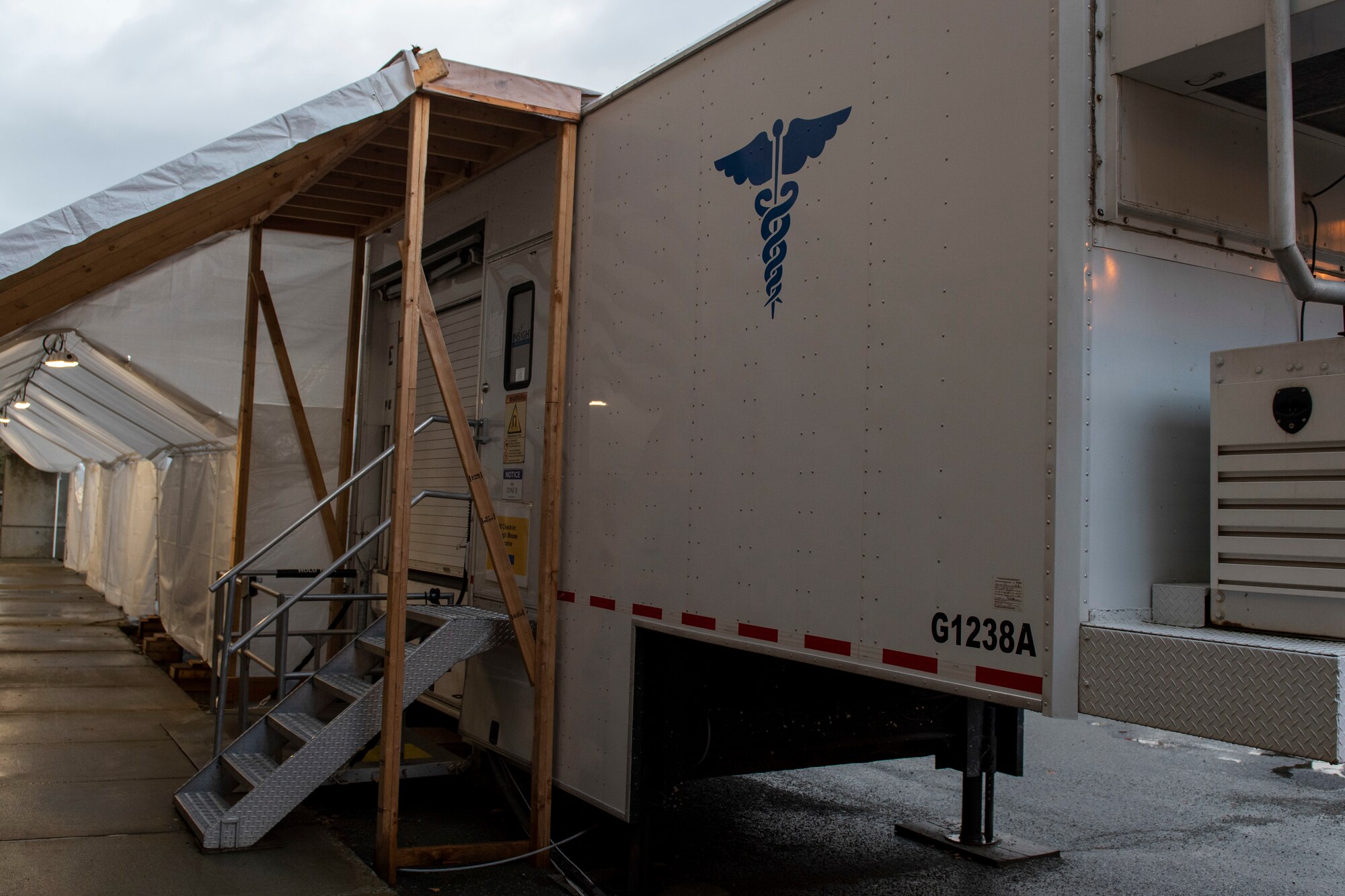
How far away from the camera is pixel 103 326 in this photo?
8219 millimetres

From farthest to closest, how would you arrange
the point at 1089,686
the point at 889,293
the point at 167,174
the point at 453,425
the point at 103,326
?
the point at 103,326 < the point at 453,425 < the point at 167,174 < the point at 889,293 < the point at 1089,686

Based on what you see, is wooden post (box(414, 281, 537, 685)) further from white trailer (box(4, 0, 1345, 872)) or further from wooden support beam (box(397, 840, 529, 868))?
wooden support beam (box(397, 840, 529, 868))

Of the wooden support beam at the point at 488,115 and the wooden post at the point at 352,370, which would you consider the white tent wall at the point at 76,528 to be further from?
the wooden support beam at the point at 488,115

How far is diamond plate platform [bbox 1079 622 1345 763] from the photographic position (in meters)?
2.41

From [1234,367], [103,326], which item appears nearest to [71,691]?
[103,326]

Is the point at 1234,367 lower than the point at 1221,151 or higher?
lower

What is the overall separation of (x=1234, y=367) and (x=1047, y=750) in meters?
6.46

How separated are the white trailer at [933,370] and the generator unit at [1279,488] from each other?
23mm

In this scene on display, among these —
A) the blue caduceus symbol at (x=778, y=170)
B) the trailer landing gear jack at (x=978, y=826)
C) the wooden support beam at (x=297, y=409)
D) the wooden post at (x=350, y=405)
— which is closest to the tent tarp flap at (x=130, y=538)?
the wooden support beam at (x=297, y=409)

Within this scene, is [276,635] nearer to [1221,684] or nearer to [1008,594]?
[1008,594]

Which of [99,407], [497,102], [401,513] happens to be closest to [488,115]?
[497,102]

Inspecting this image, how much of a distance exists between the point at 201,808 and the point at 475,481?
2138mm

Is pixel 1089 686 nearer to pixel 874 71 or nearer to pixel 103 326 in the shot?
pixel 874 71

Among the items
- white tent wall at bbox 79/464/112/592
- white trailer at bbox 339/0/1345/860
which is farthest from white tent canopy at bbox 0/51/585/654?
white tent wall at bbox 79/464/112/592
